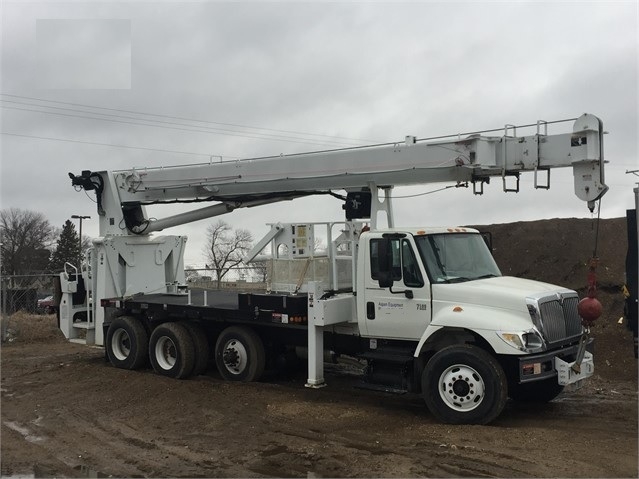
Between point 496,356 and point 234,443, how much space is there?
336 centimetres

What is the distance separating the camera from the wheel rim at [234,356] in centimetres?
1055

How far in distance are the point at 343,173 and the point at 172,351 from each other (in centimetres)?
469

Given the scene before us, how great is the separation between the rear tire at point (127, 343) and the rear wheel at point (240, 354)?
206 cm

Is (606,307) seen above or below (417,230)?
below

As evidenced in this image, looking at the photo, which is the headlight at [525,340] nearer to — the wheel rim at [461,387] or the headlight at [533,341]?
the headlight at [533,341]

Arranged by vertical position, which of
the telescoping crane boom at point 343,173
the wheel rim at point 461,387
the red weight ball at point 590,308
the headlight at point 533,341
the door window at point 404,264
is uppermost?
the telescoping crane boom at point 343,173

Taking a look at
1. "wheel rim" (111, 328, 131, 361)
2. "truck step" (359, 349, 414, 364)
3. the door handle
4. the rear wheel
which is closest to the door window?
the door handle

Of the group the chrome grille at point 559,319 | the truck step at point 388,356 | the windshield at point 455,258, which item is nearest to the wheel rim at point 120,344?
the truck step at point 388,356

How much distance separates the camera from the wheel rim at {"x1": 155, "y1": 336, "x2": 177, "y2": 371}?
1146 centimetres

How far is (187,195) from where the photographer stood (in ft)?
40.5

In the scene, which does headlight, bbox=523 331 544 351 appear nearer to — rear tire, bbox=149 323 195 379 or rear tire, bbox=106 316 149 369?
rear tire, bbox=149 323 195 379

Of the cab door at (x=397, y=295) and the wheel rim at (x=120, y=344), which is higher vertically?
Result: the cab door at (x=397, y=295)

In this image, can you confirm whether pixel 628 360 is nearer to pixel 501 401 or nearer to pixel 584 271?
pixel 584 271

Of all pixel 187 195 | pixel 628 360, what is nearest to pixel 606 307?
pixel 628 360
